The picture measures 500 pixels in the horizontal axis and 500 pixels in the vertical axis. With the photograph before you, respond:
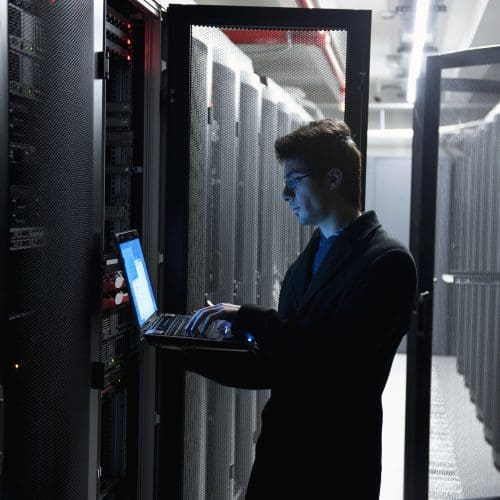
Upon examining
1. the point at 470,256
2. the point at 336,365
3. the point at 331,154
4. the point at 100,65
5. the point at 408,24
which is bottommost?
the point at 336,365

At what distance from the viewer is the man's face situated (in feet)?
5.91

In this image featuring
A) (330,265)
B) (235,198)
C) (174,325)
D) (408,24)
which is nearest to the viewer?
(330,265)

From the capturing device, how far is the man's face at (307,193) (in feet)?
5.91

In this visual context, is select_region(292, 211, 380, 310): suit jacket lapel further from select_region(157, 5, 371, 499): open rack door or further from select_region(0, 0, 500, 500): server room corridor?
select_region(157, 5, 371, 499): open rack door

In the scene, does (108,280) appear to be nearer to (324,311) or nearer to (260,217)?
(324,311)

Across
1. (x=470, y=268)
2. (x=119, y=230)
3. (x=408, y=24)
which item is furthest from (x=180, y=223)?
(x=408, y=24)

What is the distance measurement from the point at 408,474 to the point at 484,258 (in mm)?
1067

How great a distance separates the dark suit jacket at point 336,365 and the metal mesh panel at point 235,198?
32.5 inches

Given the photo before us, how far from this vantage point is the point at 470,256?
362 cm

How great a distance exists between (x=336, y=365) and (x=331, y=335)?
0.08m

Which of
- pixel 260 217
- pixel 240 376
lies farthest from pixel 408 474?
pixel 240 376

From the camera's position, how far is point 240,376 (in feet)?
6.58

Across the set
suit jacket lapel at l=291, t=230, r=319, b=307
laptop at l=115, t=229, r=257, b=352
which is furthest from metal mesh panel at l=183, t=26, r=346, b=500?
suit jacket lapel at l=291, t=230, r=319, b=307

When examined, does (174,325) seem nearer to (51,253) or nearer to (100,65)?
(51,253)
